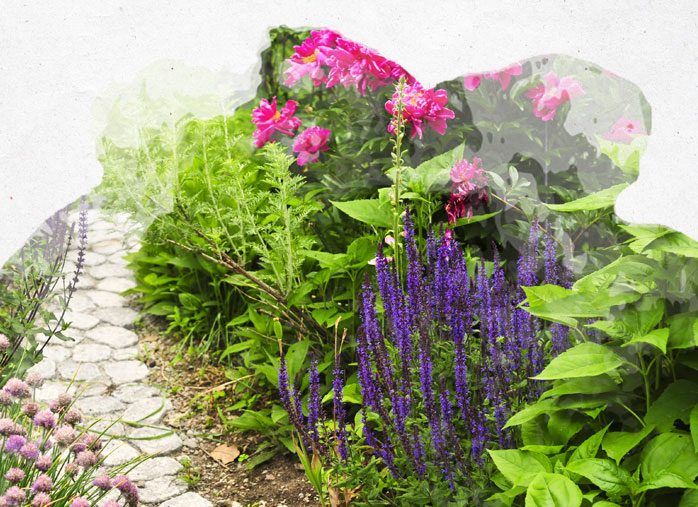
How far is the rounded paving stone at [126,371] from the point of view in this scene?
3.47m

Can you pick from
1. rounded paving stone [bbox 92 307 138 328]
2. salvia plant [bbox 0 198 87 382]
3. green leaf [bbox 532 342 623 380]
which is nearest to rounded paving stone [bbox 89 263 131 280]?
rounded paving stone [bbox 92 307 138 328]

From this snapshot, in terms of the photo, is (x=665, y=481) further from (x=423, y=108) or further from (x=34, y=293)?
(x=34, y=293)

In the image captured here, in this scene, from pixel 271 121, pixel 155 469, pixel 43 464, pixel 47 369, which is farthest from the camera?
pixel 47 369

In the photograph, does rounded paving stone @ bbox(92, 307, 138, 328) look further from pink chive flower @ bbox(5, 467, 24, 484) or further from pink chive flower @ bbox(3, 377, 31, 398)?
pink chive flower @ bbox(5, 467, 24, 484)

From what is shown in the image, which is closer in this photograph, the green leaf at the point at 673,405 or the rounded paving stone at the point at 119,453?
the green leaf at the point at 673,405

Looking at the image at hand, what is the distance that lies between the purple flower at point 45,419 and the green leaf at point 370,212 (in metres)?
1.22

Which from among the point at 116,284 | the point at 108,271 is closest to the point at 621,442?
the point at 116,284

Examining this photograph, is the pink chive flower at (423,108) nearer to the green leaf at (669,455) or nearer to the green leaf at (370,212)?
the green leaf at (370,212)

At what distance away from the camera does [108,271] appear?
178 inches

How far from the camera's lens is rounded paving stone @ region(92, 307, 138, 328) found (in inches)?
156

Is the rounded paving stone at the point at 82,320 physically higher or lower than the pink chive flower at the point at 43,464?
lower

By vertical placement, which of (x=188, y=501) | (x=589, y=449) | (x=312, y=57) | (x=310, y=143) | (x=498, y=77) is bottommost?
(x=188, y=501)

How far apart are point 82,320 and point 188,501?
174 centimetres

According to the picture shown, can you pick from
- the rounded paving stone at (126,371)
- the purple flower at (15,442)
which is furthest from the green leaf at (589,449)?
the rounded paving stone at (126,371)
